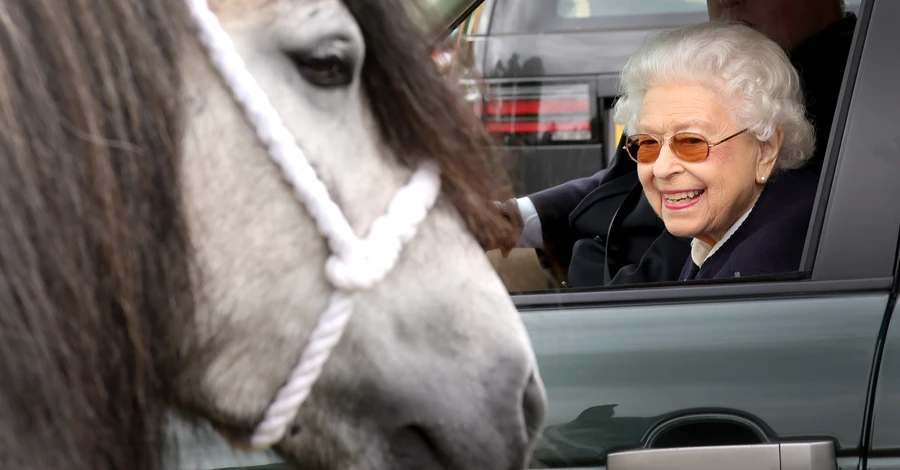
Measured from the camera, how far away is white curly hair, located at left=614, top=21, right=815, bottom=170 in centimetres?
199

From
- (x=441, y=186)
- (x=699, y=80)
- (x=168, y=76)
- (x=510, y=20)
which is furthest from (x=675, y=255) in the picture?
(x=168, y=76)

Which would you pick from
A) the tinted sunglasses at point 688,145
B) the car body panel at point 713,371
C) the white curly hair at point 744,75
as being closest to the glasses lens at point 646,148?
the tinted sunglasses at point 688,145

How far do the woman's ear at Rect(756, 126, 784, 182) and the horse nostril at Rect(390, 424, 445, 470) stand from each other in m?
1.13

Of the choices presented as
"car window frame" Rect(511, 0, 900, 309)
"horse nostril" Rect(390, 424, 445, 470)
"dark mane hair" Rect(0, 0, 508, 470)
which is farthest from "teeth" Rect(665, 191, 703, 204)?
"dark mane hair" Rect(0, 0, 508, 470)

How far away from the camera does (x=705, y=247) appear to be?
2.12 m

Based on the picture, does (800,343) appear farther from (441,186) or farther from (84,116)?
(84,116)

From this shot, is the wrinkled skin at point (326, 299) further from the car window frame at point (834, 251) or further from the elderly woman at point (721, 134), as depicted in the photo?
the elderly woman at point (721, 134)

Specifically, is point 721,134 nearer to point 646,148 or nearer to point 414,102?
point 646,148

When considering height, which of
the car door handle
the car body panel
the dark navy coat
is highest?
the dark navy coat

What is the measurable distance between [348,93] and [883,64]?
984 millimetres

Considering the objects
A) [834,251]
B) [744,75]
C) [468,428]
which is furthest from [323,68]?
[744,75]

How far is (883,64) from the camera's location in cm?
167

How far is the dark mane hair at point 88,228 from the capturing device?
0.96 metres

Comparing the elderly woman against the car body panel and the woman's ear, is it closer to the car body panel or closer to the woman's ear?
the woman's ear
